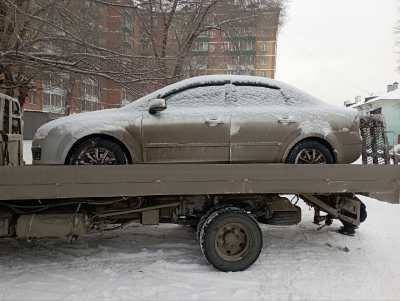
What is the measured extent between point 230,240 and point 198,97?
196 centimetres

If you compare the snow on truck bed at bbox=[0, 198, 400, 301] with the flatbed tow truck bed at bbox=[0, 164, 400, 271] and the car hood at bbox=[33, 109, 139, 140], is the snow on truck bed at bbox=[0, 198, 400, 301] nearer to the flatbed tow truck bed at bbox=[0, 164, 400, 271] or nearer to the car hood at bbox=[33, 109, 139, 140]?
the flatbed tow truck bed at bbox=[0, 164, 400, 271]

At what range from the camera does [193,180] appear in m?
4.57

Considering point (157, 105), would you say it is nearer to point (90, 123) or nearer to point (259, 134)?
point (90, 123)

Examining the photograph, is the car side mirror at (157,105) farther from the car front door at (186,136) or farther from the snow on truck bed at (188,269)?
the snow on truck bed at (188,269)

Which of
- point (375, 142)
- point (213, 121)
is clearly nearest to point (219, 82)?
point (213, 121)

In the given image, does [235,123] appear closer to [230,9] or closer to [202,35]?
[230,9]

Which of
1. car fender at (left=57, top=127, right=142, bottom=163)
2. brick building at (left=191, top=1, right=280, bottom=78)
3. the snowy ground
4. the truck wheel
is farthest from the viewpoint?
brick building at (left=191, top=1, right=280, bottom=78)

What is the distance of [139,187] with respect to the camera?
14.6ft

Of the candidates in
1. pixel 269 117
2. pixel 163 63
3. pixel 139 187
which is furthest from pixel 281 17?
pixel 139 187

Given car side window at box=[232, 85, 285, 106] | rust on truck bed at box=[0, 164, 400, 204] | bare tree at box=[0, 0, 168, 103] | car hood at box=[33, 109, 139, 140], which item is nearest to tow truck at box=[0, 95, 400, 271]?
rust on truck bed at box=[0, 164, 400, 204]

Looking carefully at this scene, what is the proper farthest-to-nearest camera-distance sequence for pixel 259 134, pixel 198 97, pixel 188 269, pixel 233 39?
1. pixel 233 39
2. pixel 198 97
3. pixel 259 134
4. pixel 188 269

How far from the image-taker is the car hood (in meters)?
5.02

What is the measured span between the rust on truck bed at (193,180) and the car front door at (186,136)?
0.68 m

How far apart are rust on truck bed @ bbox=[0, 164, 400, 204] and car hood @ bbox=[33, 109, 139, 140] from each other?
30.7 inches
